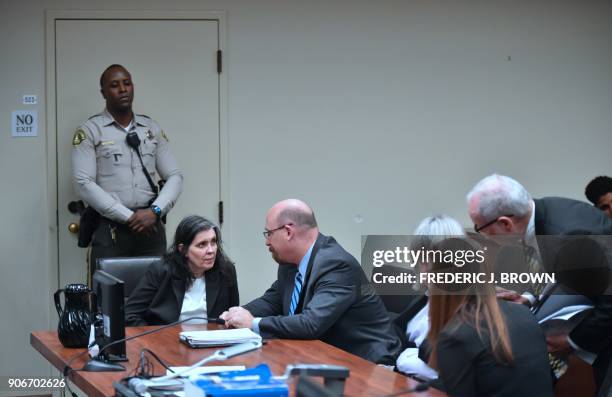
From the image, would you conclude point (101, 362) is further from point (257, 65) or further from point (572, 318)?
point (257, 65)

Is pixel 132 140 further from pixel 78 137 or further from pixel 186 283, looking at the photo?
pixel 186 283

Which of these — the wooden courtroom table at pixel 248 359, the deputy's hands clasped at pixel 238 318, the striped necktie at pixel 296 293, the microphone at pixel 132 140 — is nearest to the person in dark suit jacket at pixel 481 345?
the wooden courtroom table at pixel 248 359

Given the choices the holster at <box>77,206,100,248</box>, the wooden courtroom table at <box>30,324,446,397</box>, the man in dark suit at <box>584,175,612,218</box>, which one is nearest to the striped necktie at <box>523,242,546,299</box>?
the wooden courtroom table at <box>30,324,446,397</box>

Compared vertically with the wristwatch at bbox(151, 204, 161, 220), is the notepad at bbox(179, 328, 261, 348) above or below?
below

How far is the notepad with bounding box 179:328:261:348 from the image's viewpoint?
3.63 m

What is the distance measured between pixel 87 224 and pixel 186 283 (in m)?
1.37

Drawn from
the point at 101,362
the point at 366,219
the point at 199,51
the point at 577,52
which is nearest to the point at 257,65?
the point at 199,51

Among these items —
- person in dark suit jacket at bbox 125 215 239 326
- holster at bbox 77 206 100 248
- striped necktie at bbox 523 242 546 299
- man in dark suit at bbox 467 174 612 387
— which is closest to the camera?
man in dark suit at bbox 467 174 612 387

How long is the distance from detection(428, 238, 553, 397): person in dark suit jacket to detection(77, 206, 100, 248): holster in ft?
10.6

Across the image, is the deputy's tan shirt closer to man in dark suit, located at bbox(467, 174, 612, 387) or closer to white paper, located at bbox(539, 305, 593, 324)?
man in dark suit, located at bbox(467, 174, 612, 387)

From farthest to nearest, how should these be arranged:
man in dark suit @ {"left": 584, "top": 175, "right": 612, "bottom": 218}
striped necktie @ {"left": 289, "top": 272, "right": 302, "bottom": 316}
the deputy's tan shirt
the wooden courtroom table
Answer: the deputy's tan shirt → man in dark suit @ {"left": 584, "top": 175, "right": 612, "bottom": 218} → striped necktie @ {"left": 289, "top": 272, "right": 302, "bottom": 316} → the wooden courtroom table

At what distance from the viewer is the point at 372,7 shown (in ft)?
20.4

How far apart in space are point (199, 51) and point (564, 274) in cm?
335

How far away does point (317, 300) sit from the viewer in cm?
395
